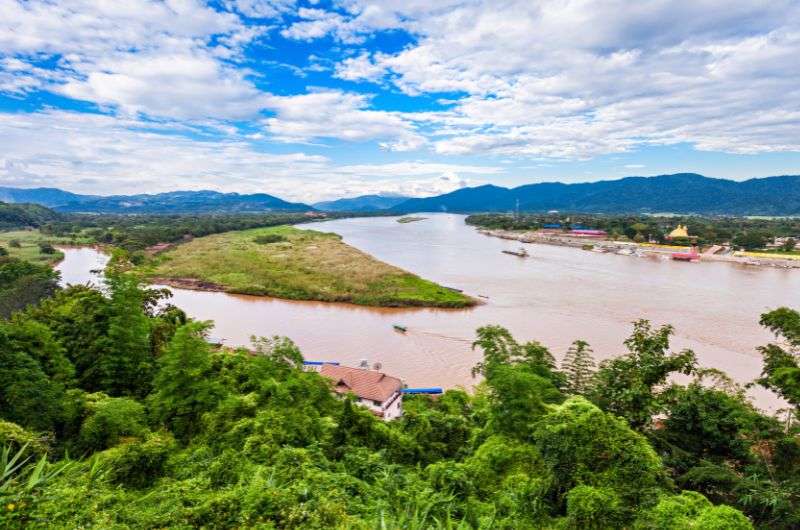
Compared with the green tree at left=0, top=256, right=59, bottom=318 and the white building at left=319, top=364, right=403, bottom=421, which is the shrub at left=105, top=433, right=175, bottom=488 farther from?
the green tree at left=0, top=256, right=59, bottom=318

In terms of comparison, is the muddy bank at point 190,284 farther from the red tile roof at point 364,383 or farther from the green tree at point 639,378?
the green tree at point 639,378

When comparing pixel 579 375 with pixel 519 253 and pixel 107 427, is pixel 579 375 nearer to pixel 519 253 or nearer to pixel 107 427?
pixel 107 427

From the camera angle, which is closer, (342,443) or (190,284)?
(342,443)

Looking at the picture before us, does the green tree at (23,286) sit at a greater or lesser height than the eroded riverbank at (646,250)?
greater

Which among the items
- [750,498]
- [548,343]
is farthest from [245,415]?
[548,343]

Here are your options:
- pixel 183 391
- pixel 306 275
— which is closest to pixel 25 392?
pixel 183 391

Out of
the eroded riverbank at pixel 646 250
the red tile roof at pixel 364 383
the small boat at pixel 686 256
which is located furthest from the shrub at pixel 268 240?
the small boat at pixel 686 256
